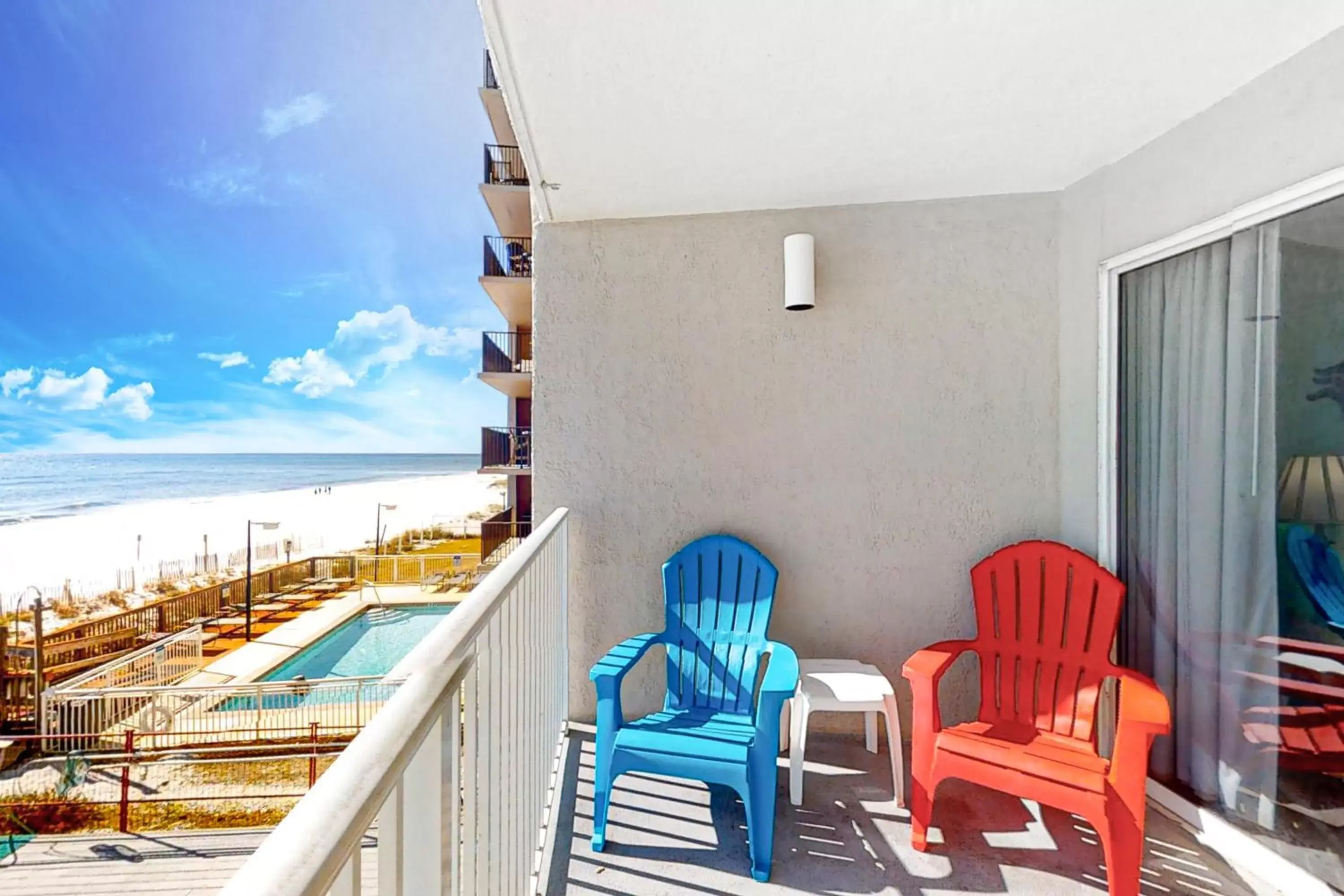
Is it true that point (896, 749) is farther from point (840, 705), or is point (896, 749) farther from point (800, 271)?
point (800, 271)

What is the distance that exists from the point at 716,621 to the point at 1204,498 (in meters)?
1.87

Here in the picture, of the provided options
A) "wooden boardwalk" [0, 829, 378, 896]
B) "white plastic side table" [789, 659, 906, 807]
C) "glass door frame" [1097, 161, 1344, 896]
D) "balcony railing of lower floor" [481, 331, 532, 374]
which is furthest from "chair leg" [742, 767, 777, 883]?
"balcony railing of lower floor" [481, 331, 532, 374]

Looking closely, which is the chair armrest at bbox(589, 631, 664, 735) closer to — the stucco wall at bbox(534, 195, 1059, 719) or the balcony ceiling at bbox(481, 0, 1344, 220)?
the stucco wall at bbox(534, 195, 1059, 719)

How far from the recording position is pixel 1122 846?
5.94ft

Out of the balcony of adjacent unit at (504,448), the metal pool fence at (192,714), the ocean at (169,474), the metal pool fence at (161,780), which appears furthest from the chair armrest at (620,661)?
the ocean at (169,474)

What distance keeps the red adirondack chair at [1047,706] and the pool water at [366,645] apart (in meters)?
10.5

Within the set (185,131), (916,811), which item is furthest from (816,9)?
(185,131)

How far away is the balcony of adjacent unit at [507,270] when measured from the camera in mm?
9055

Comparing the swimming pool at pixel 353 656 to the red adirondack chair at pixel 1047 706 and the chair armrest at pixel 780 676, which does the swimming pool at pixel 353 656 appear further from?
the red adirondack chair at pixel 1047 706

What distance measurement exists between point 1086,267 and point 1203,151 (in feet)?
1.95

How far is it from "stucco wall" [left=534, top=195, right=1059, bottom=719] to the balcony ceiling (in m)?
0.30

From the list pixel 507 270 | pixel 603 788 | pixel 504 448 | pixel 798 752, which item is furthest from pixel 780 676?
Result: pixel 507 270

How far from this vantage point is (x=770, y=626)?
2.92 m

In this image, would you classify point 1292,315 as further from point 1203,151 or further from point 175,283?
point 175,283
